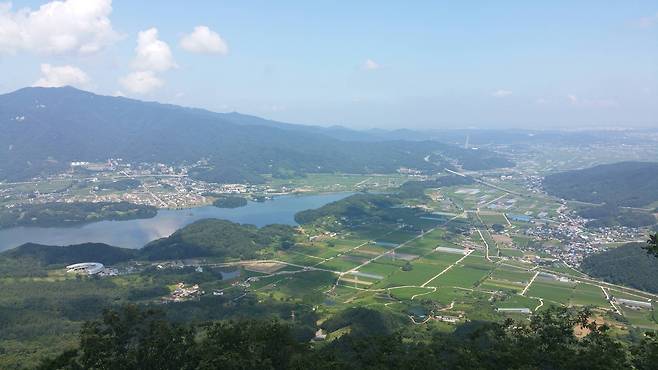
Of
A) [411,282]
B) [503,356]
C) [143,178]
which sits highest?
[143,178]

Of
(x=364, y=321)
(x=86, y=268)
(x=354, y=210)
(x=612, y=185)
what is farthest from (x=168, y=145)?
(x=364, y=321)

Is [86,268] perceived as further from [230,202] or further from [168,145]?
[168,145]

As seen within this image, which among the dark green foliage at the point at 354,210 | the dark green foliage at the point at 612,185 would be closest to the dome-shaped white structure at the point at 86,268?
the dark green foliage at the point at 354,210

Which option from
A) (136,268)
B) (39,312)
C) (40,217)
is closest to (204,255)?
(136,268)

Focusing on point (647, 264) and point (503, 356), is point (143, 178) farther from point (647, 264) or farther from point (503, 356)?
point (503, 356)

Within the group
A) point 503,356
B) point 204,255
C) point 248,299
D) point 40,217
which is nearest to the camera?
point 503,356

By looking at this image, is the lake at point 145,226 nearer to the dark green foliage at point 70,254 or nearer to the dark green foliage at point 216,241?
the dark green foliage at point 216,241

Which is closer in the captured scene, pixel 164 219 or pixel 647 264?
pixel 647 264
